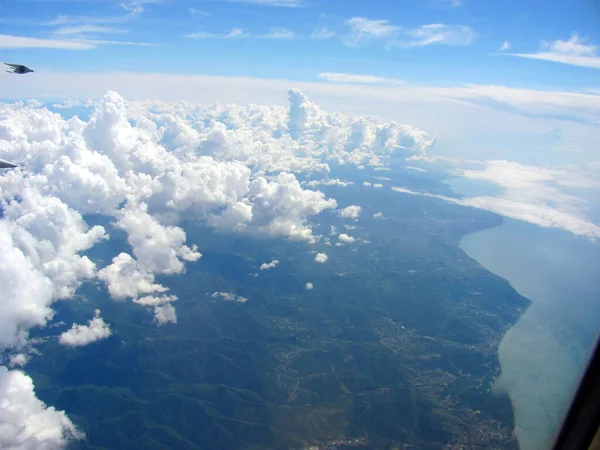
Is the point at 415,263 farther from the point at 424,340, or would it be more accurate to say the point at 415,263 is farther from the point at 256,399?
the point at 256,399

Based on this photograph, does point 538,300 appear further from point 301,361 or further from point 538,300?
point 301,361

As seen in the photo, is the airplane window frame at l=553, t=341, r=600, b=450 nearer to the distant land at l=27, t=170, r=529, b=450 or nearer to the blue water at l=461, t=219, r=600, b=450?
the blue water at l=461, t=219, r=600, b=450

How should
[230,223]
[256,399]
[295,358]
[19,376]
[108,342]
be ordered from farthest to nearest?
[230,223], [108,342], [295,358], [256,399], [19,376]

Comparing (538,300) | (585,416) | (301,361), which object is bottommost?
(301,361)

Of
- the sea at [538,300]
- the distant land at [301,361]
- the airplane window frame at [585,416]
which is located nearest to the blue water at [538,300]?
the sea at [538,300]

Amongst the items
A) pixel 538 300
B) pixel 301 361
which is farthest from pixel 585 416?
pixel 538 300

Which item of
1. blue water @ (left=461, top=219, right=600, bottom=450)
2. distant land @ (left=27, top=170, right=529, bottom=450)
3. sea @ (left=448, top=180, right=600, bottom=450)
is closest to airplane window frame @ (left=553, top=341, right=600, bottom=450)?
sea @ (left=448, top=180, right=600, bottom=450)

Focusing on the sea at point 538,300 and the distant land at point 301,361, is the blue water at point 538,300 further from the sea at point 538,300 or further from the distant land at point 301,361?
the distant land at point 301,361

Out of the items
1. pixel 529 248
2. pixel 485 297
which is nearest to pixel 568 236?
pixel 529 248
